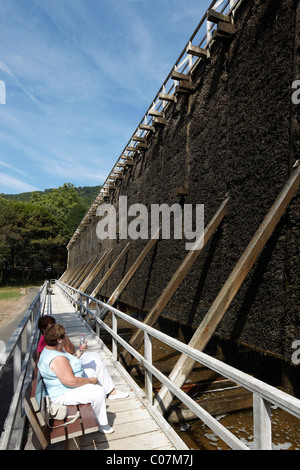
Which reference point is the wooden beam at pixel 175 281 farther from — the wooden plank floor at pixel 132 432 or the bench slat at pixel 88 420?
the bench slat at pixel 88 420

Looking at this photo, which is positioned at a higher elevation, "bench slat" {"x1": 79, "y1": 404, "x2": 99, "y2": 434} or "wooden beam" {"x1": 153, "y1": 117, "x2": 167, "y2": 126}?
"wooden beam" {"x1": 153, "y1": 117, "x2": 167, "y2": 126}

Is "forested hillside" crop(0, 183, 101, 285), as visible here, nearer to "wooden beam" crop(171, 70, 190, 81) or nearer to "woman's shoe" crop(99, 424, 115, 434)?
"wooden beam" crop(171, 70, 190, 81)

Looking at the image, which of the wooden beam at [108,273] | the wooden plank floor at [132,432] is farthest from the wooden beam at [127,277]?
the wooden plank floor at [132,432]

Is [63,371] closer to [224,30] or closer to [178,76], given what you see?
[224,30]

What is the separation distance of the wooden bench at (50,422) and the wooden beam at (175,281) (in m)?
3.89

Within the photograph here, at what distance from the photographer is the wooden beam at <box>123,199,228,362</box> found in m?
6.98

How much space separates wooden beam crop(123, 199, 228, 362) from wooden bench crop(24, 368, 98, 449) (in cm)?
389

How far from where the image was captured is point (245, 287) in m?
6.62

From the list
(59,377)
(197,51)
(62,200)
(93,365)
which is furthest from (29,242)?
(59,377)

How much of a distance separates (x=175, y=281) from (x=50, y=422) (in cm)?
482

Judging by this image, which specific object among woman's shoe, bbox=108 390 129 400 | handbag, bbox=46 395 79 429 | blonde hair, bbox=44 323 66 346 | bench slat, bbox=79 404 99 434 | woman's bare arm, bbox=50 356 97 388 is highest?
blonde hair, bbox=44 323 66 346

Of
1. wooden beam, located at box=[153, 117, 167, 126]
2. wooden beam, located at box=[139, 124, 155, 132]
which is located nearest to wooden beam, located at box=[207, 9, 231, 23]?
wooden beam, located at box=[153, 117, 167, 126]

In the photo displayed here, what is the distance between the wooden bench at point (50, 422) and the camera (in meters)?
2.55

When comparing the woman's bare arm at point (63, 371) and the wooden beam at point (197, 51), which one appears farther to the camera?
the wooden beam at point (197, 51)
